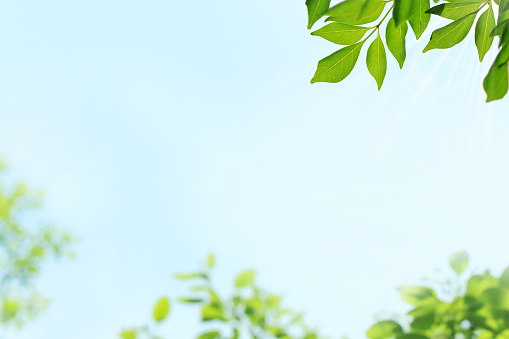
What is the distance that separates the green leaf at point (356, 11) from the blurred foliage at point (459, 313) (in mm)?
870

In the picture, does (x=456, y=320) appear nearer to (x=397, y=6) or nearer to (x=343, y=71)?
(x=343, y=71)

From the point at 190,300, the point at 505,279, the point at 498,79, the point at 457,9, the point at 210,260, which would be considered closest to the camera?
the point at 498,79

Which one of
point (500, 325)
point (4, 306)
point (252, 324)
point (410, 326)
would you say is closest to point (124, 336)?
point (252, 324)

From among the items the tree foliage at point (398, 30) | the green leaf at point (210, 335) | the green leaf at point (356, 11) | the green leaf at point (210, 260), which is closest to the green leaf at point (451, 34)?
the tree foliage at point (398, 30)

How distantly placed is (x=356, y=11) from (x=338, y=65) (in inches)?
4.4

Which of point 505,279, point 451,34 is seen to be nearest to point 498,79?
point 451,34

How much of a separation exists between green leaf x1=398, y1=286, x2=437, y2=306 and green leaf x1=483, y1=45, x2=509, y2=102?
0.86m

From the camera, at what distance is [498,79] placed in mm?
621

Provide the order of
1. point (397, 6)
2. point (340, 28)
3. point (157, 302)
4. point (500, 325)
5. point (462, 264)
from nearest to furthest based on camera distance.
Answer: point (397, 6) → point (340, 28) → point (500, 325) → point (462, 264) → point (157, 302)

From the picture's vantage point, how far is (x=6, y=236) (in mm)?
10414

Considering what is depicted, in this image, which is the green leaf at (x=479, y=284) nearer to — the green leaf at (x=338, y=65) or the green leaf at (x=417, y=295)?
the green leaf at (x=417, y=295)

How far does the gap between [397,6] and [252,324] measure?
1563 mm

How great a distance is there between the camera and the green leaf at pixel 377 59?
2.66ft

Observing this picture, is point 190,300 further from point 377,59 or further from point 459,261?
point 377,59
